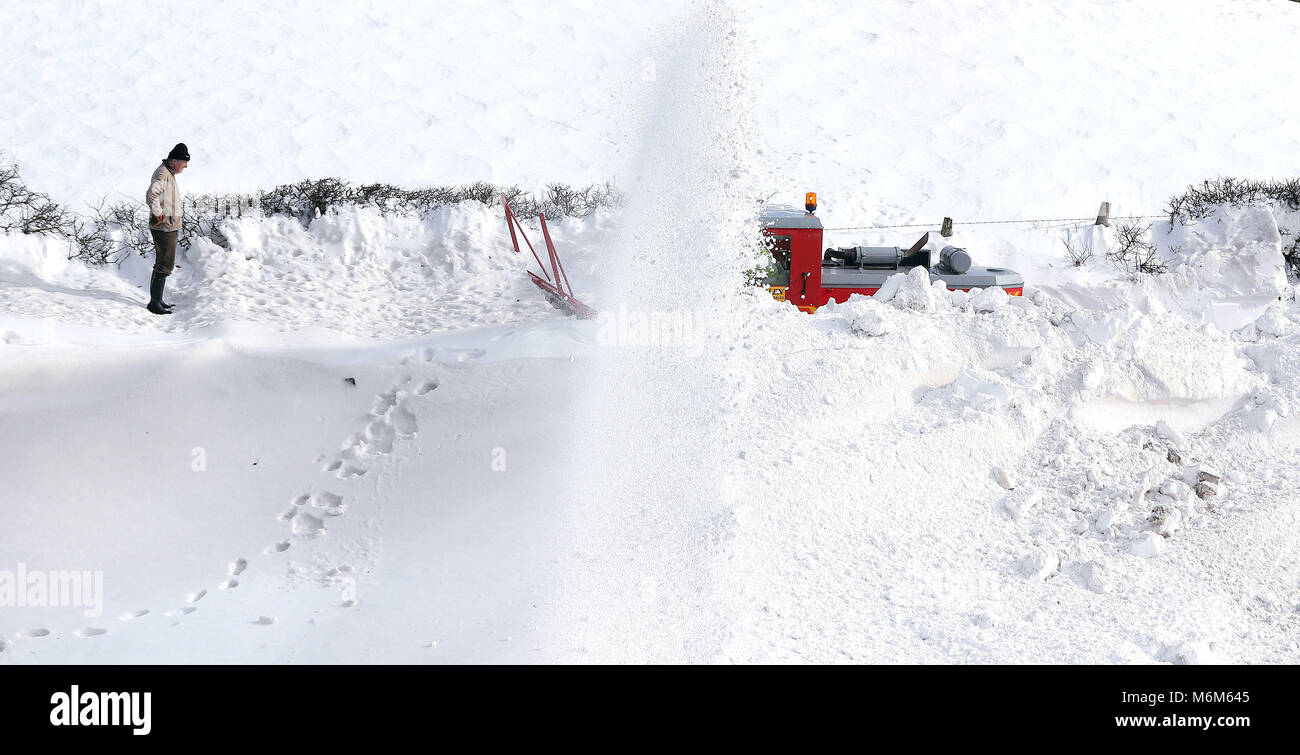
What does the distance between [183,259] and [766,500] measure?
23.7 ft

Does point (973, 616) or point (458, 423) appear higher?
point (458, 423)

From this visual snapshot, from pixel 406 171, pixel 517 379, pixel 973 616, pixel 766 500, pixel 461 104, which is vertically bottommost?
pixel 973 616

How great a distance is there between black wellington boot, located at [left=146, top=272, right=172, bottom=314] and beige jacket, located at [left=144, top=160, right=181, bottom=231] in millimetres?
529

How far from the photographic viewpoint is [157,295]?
8383 mm

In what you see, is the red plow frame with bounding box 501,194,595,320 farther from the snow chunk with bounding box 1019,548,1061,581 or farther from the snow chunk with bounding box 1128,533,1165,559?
the snow chunk with bounding box 1128,533,1165,559

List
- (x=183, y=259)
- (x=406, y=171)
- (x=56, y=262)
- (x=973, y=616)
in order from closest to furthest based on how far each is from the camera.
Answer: (x=973, y=616)
(x=56, y=262)
(x=183, y=259)
(x=406, y=171)

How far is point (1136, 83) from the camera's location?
17.2 m

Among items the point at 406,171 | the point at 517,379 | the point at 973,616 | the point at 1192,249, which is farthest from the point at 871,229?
the point at 973,616

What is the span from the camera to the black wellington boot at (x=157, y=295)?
8250 mm

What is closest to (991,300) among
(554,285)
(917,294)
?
(917,294)

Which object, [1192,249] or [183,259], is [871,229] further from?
[183,259]

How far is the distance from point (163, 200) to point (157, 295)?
96 centimetres

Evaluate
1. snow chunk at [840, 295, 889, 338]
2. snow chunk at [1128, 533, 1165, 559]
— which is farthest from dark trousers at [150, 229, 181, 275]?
snow chunk at [1128, 533, 1165, 559]

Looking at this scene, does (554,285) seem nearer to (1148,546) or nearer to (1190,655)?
(1148,546)
